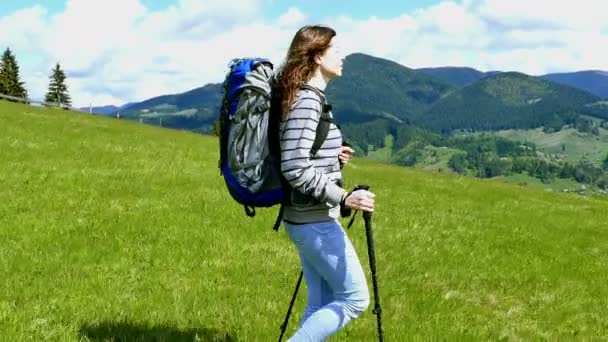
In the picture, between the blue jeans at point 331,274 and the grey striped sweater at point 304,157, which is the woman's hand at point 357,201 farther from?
the blue jeans at point 331,274

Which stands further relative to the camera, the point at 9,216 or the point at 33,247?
the point at 9,216

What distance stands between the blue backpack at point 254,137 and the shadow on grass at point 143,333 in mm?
2954

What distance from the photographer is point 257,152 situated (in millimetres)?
5613

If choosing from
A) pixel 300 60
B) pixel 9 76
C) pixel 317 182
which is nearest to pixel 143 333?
pixel 317 182

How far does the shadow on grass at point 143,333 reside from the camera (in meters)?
7.84

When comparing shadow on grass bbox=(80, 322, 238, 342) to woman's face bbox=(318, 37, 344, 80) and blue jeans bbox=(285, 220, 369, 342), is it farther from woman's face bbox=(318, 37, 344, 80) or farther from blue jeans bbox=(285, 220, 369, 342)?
woman's face bbox=(318, 37, 344, 80)

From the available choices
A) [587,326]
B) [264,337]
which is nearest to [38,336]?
[264,337]

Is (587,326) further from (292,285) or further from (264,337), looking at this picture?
(264,337)

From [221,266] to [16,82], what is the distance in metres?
102

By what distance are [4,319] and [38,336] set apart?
0.72 m

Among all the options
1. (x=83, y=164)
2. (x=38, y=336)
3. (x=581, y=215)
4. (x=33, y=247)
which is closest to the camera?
(x=38, y=336)

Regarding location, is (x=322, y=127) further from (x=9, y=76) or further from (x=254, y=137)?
(x=9, y=76)

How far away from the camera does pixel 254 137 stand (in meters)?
5.60

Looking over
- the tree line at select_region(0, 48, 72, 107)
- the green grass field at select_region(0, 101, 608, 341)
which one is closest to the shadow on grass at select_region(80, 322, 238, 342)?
the green grass field at select_region(0, 101, 608, 341)
